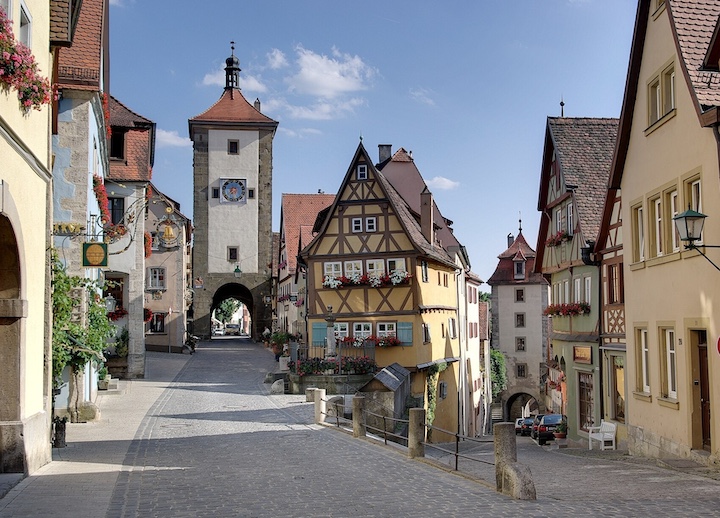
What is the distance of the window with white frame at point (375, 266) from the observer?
32.2 m

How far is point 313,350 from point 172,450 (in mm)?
15735

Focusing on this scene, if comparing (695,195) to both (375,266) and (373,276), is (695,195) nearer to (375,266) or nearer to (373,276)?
(373,276)

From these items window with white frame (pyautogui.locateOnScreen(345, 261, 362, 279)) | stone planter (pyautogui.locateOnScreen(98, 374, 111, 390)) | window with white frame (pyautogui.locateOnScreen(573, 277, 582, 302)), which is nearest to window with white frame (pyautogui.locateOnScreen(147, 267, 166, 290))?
window with white frame (pyautogui.locateOnScreen(345, 261, 362, 279))

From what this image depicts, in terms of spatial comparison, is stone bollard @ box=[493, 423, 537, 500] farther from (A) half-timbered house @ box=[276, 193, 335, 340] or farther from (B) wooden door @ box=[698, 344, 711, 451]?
(A) half-timbered house @ box=[276, 193, 335, 340]

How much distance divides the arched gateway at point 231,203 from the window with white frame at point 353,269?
91.1 ft

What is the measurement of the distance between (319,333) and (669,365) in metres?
17.2

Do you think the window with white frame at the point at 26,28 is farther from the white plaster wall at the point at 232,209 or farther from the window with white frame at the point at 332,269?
the white plaster wall at the point at 232,209

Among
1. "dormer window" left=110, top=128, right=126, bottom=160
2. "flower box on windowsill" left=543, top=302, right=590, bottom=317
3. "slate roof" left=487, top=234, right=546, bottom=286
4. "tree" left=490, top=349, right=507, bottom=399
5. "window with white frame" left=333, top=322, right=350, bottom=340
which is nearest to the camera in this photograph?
"flower box on windowsill" left=543, top=302, right=590, bottom=317

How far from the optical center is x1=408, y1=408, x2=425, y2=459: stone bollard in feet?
45.8

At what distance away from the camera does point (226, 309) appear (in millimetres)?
126938

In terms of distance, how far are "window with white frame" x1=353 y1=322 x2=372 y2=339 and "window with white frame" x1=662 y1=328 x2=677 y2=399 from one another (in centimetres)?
1624

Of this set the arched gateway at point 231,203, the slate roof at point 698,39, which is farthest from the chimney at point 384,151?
the slate roof at point 698,39

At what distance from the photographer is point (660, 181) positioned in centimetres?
1675

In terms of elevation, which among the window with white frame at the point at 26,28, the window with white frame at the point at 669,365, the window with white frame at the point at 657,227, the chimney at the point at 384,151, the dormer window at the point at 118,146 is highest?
the chimney at the point at 384,151
